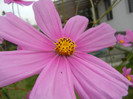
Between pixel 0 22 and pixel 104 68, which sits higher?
pixel 0 22

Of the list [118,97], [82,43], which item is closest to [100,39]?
[82,43]

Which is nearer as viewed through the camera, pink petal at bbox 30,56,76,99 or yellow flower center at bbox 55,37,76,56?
pink petal at bbox 30,56,76,99

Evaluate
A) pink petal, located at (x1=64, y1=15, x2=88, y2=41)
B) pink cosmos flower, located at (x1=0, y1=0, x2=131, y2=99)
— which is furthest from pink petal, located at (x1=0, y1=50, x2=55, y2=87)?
pink petal, located at (x1=64, y1=15, x2=88, y2=41)

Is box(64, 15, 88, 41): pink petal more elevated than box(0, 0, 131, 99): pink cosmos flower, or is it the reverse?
box(64, 15, 88, 41): pink petal

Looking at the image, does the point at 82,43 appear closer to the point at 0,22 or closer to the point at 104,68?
the point at 104,68

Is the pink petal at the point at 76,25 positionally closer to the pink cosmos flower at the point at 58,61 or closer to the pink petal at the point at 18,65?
the pink cosmos flower at the point at 58,61

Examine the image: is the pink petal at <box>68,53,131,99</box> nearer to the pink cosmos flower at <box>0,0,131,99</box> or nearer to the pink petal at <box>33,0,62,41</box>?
the pink cosmos flower at <box>0,0,131,99</box>
